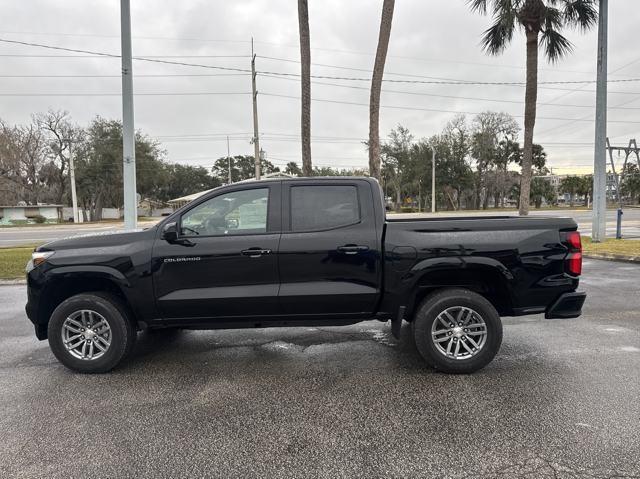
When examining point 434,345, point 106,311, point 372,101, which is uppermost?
point 372,101

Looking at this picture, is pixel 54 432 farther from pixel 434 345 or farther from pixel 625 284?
pixel 625 284

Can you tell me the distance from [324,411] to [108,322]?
2.31 m

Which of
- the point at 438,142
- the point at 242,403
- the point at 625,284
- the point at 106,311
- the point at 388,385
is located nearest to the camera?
the point at 242,403

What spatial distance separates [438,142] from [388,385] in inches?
2442

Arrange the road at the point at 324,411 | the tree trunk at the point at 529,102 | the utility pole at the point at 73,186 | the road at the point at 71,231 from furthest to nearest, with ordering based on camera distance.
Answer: the utility pole at the point at 73,186 → the road at the point at 71,231 → the tree trunk at the point at 529,102 → the road at the point at 324,411

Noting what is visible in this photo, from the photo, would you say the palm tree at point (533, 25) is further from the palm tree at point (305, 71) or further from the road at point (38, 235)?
the road at point (38, 235)

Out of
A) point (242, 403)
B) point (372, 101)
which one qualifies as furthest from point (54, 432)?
point (372, 101)

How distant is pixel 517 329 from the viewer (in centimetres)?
578

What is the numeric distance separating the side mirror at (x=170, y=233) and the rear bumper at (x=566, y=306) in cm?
371

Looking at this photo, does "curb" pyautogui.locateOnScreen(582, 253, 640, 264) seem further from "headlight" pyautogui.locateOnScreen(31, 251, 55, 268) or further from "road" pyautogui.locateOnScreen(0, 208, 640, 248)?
"headlight" pyautogui.locateOnScreen(31, 251, 55, 268)

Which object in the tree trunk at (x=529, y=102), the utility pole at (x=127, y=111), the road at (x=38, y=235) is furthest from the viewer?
the road at (x=38, y=235)

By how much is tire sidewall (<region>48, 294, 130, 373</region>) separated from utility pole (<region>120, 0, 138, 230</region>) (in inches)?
226

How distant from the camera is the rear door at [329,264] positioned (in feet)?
13.9

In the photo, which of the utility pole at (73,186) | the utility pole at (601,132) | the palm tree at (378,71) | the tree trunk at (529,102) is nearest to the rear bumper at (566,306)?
the palm tree at (378,71)
